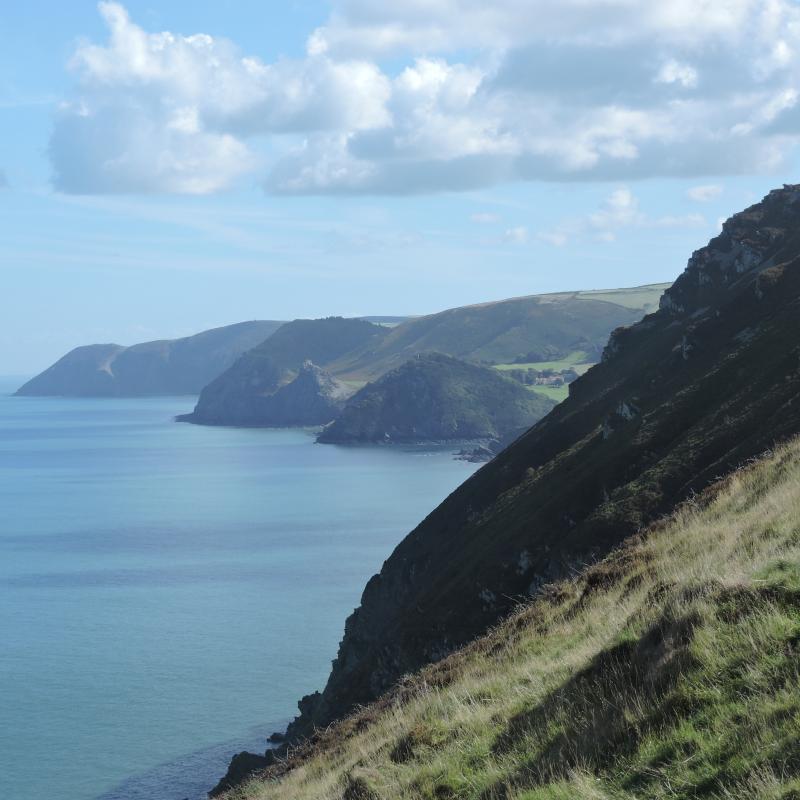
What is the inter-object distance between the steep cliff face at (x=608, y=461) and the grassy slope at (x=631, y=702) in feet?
77.9

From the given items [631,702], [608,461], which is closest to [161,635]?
[608,461]

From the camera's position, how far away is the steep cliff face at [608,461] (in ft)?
167

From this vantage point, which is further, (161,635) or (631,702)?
(161,635)

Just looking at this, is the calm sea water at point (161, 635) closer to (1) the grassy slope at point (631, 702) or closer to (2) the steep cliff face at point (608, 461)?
(2) the steep cliff face at point (608, 461)

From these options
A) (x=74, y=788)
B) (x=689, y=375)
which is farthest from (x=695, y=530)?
(x=74, y=788)

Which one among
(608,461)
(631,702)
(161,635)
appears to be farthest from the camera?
(161,635)

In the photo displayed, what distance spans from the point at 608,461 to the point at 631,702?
48347mm

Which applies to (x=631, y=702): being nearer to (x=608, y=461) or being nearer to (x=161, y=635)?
(x=608, y=461)

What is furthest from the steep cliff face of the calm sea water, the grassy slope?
the grassy slope

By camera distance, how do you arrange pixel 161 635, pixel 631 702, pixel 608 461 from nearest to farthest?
pixel 631 702 → pixel 608 461 → pixel 161 635

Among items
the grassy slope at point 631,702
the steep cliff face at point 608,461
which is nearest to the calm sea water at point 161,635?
the steep cliff face at point 608,461

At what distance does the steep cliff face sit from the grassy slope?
2375 centimetres

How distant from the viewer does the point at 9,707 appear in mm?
80062

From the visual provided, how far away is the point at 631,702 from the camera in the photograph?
502 inches
